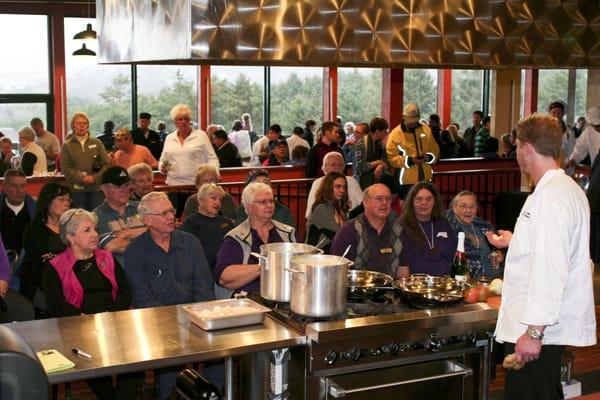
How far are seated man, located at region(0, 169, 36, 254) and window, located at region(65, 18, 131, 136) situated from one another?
8254 mm

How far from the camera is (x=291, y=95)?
15.9 meters

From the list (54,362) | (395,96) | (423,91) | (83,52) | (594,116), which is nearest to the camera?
(54,362)

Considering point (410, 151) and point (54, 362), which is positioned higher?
point (410, 151)

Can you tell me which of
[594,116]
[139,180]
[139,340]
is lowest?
[139,340]

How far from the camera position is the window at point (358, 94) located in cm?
1633

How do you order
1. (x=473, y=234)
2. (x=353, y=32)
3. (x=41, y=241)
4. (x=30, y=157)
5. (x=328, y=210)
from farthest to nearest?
(x=30, y=157)
(x=328, y=210)
(x=473, y=234)
(x=41, y=241)
(x=353, y=32)

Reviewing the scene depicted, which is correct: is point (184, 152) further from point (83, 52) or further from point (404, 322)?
point (83, 52)

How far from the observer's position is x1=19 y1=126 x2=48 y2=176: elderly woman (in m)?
9.21

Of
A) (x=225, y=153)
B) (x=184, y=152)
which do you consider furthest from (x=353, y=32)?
(x=225, y=153)

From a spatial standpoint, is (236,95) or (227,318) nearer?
(227,318)

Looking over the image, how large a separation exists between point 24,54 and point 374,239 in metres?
10.5

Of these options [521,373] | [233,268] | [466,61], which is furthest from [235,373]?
[466,61]

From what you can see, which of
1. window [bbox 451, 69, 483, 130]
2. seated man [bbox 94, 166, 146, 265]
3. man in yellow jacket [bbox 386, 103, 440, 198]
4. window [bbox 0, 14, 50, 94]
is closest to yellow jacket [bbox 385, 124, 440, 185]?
man in yellow jacket [bbox 386, 103, 440, 198]

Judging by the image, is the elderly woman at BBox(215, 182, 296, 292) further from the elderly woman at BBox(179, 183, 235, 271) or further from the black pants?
the black pants
